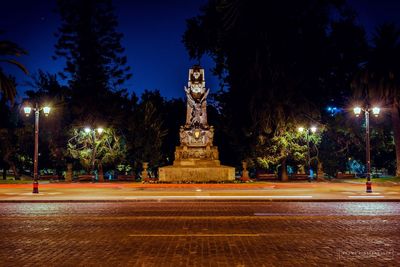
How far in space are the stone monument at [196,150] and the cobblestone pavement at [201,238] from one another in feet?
74.8

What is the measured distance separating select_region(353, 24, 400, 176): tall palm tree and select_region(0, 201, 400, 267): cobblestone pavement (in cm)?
2693

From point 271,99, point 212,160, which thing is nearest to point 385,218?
point 212,160

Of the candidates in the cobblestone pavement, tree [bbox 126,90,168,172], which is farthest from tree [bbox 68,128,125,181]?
the cobblestone pavement

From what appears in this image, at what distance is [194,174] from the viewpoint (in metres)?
40.1

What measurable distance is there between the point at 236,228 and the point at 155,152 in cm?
4212

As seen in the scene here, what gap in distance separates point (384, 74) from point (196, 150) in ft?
58.3

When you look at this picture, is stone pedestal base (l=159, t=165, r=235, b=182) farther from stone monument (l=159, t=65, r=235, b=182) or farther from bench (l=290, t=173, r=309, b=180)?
bench (l=290, t=173, r=309, b=180)

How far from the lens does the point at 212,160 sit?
41.9 meters

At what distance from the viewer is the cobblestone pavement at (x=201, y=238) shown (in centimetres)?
880

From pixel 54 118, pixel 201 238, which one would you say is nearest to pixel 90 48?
pixel 54 118

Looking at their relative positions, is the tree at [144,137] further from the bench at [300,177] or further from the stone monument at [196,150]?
the bench at [300,177]

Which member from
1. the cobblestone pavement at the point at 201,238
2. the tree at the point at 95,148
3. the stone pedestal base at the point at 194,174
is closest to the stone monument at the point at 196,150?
the stone pedestal base at the point at 194,174

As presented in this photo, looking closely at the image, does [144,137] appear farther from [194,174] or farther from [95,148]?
[194,174]

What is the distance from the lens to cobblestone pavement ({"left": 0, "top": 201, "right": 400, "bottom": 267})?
880 centimetres
